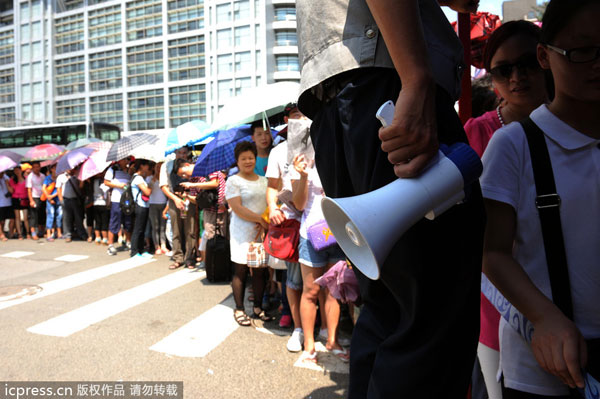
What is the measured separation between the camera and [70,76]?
65500 millimetres

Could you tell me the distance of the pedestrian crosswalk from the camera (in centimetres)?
393

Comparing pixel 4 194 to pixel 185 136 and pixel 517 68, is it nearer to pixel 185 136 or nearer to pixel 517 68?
pixel 185 136

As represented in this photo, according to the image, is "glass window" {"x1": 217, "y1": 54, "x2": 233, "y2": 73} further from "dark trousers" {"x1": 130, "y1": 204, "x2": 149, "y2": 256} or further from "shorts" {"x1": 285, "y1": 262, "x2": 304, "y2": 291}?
"shorts" {"x1": 285, "y1": 262, "x2": 304, "y2": 291}

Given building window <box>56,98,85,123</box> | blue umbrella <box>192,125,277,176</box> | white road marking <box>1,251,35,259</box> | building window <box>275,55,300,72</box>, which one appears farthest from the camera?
building window <box>56,98,85,123</box>

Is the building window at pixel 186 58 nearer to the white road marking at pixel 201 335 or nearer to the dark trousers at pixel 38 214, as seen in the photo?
the dark trousers at pixel 38 214

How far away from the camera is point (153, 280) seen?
6.57m

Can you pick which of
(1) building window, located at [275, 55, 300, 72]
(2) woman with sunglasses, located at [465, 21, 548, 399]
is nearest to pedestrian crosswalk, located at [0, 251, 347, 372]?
(2) woman with sunglasses, located at [465, 21, 548, 399]

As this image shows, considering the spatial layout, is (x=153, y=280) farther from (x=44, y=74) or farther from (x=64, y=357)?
(x=44, y=74)

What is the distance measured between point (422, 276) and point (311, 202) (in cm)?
266

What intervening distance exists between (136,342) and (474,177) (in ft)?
12.5

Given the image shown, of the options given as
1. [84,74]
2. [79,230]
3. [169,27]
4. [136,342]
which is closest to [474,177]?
[136,342]

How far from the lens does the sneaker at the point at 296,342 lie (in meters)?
3.78

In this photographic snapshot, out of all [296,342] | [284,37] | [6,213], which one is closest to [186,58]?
[284,37]

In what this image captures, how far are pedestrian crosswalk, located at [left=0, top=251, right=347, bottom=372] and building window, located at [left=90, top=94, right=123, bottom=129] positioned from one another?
6143cm
